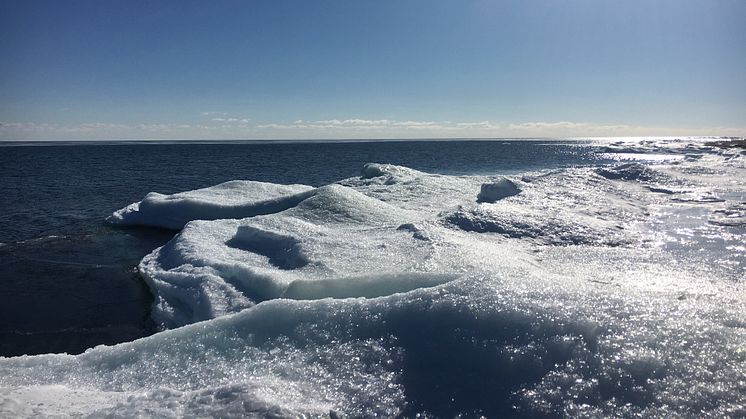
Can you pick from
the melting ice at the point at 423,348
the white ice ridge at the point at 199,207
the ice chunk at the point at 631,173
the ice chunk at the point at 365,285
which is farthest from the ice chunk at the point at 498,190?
the ice chunk at the point at 365,285

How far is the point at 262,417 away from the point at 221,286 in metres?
3.88

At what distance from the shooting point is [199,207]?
13.1 metres

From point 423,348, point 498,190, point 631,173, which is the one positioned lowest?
point 423,348

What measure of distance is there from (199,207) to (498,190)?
29.7 feet

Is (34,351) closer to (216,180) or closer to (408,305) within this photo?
(408,305)

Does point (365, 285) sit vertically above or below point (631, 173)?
below

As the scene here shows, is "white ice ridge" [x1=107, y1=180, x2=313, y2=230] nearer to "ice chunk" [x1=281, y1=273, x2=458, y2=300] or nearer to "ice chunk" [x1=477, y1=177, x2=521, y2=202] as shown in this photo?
"ice chunk" [x1=477, y1=177, x2=521, y2=202]

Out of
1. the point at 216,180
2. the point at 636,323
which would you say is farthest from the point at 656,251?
the point at 216,180

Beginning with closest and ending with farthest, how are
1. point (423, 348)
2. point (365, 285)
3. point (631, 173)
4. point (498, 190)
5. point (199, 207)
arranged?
point (423, 348) < point (365, 285) < point (199, 207) < point (498, 190) < point (631, 173)

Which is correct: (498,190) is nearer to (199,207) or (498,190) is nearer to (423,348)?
(199,207)

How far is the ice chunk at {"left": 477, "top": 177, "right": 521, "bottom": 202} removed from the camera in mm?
13688

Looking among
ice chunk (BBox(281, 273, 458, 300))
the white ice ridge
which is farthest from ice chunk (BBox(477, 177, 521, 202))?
ice chunk (BBox(281, 273, 458, 300))

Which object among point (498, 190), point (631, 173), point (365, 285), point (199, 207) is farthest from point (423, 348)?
point (631, 173)

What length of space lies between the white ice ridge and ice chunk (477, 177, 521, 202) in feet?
17.6
